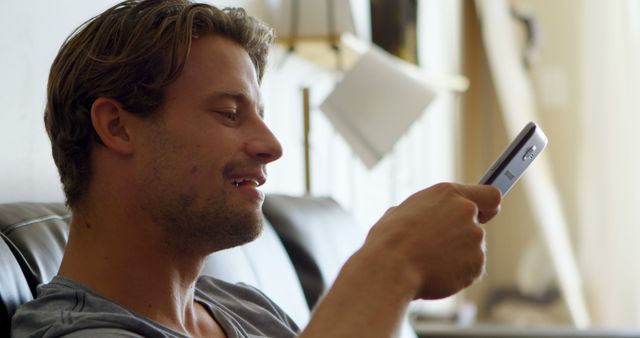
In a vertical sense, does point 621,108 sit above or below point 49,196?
below

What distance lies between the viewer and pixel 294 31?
2.45 m

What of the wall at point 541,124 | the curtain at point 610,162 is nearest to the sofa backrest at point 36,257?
the curtain at point 610,162

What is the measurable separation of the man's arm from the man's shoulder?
196 mm

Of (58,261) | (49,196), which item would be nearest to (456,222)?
(58,261)

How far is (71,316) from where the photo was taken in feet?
3.06

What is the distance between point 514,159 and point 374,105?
4.15 feet

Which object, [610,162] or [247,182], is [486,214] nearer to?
[247,182]

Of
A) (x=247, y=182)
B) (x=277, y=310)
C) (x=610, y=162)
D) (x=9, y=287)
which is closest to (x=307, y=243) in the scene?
(x=277, y=310)

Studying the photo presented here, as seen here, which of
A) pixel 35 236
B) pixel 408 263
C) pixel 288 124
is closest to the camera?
pixel 408 263

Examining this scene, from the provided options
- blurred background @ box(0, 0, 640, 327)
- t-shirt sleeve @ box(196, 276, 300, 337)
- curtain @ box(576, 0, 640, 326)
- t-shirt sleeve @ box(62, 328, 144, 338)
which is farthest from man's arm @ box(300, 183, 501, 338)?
curtain @ box(576, 0, 640, 326)

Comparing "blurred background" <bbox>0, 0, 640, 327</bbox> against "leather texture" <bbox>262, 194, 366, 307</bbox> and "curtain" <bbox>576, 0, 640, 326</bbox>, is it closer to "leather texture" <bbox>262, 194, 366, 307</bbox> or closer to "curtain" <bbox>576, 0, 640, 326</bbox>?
"curtain" <bbox>576, 0, 640, 326</bbox>

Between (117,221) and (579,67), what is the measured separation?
4254 mm

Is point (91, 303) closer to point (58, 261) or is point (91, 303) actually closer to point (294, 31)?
point (58, 261)

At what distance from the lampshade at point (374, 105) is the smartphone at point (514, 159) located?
119 cm
